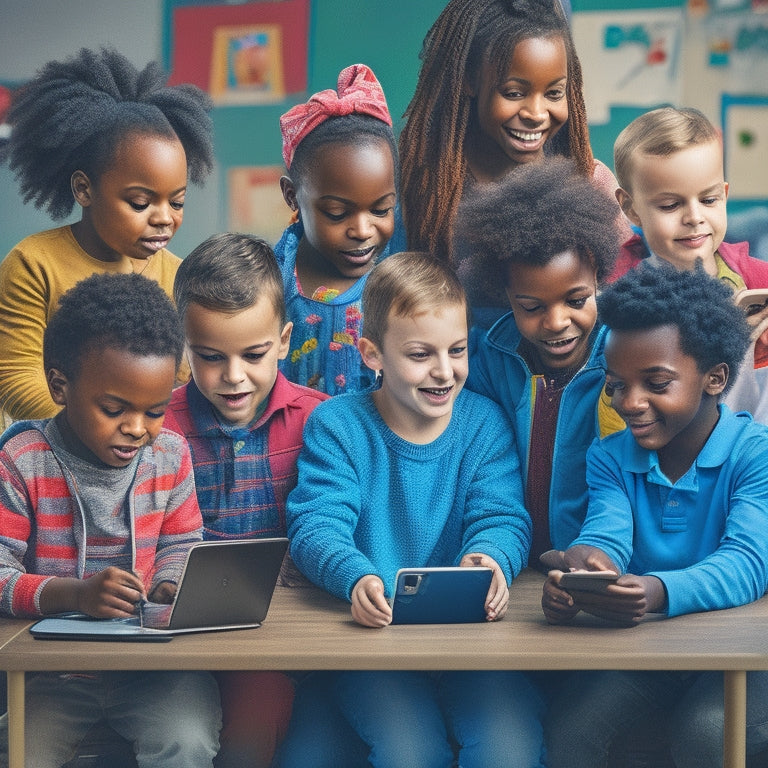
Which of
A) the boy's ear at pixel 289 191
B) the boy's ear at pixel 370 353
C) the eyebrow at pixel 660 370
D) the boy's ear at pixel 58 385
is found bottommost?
the boy's ear at pixel 58 385

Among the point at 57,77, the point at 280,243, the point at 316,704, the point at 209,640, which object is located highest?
the point at 57,77

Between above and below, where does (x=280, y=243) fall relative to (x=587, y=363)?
above

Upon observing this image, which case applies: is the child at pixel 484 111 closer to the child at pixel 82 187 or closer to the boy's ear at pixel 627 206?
the boy's ear at pixel 627 206

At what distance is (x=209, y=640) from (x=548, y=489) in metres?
0.76

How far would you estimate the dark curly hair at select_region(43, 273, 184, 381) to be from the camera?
1.99 meters

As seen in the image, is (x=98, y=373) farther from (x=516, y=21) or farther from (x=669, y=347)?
(x=516, y=21)

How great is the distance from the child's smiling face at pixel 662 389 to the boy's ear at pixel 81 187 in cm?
113

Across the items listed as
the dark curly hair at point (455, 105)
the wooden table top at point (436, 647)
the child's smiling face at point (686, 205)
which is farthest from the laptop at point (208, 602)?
the child's smiling face at point (686, 205)

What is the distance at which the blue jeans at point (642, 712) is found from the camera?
1.89 meters

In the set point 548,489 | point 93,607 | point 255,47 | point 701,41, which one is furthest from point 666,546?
point 255,47

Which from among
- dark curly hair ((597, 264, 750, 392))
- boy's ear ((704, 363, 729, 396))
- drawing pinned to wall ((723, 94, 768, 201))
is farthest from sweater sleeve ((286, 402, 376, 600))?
drawing pinned to wall ((723, 94, 768, 201))

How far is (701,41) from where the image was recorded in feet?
9.46

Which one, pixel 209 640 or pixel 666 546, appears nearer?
pixel 209 640

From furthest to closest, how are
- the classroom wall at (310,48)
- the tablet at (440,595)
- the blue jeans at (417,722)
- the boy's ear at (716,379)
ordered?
the classroom wall at (310,48), the boy's ear at (716,379), the blue jeans at (417,722), the tablet at (440,595)
